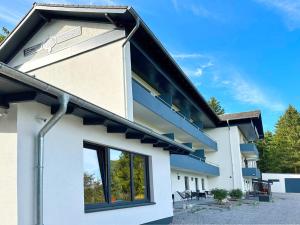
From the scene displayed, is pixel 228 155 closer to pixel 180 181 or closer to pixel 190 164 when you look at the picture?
pixel 180 181

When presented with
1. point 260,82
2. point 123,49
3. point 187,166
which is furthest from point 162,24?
point 260,82

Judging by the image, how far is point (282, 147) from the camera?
7181 centimetres

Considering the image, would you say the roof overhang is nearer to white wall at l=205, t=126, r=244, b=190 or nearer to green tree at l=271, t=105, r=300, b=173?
white wall at l=205, t=126, r=244, b=190

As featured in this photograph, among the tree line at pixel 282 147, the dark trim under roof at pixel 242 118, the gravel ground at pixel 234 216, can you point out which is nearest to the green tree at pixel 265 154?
the tree line at pixel 282 147

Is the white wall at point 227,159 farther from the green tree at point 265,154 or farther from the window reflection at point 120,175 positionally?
the green tree at point 265,154

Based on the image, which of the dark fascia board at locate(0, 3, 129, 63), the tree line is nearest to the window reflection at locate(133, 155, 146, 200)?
the dark fascia board at locate(0, 3, 129, 63)

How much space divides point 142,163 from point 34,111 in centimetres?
633

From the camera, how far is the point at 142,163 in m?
13.4

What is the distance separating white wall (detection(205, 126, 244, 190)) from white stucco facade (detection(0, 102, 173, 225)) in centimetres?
3032

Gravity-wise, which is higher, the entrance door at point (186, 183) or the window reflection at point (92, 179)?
the window reflection at point (92, 179)

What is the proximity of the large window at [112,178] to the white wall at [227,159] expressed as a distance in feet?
93.3

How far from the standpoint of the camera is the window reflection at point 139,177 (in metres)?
12.6

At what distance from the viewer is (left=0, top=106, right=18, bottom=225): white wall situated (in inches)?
268

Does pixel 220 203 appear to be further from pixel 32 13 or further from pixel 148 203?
pixel 32 13
